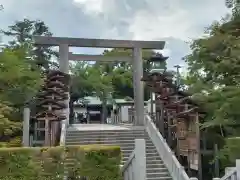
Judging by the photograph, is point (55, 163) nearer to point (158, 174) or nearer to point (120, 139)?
point (158, 174)

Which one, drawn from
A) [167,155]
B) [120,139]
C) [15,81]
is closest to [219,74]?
[167,155]

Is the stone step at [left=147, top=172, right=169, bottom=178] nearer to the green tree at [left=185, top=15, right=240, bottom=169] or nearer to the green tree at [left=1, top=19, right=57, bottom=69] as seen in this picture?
the green tree at [left=185, top=15, right=240, bottom=169]

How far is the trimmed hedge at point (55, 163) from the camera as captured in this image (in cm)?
884

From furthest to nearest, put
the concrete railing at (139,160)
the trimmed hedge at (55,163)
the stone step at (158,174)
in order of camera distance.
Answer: the stone step at (158,174)
the trimmed hedge at (55,163)
the concrete railing at (139,160)

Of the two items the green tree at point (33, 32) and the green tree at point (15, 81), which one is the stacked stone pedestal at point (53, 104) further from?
the green tree at point (33, 32)

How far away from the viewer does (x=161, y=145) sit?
1317cm

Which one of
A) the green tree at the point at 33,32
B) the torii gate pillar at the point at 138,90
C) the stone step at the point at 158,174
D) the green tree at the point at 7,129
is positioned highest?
the green tree at the point at 33,32

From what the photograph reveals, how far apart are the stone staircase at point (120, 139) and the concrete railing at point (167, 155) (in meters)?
0.18

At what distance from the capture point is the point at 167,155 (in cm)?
1245

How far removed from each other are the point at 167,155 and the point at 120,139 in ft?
8.97

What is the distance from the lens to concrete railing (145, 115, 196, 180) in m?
11.1

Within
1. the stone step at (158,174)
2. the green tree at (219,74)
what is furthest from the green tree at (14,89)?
the green tree at (219,74)

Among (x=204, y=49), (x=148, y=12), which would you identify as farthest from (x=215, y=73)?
(x=148, y=12)

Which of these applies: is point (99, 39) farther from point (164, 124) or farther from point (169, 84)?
point (164, 124)
